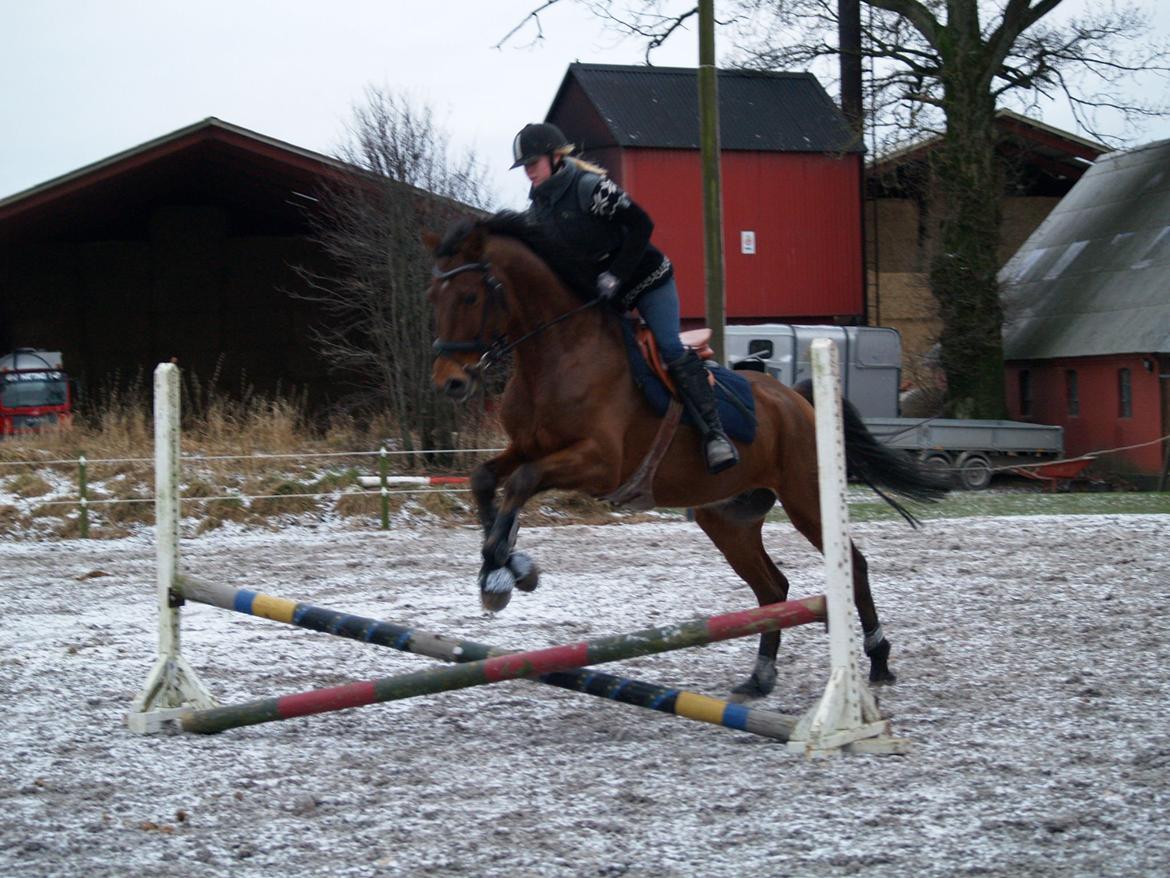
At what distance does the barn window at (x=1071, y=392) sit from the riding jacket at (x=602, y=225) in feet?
70.1

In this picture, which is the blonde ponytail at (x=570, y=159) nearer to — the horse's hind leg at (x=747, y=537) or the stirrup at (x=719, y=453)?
the stirrup at (x=719, y=453)

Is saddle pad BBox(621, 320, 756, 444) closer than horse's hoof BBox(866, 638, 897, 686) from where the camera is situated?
Yes

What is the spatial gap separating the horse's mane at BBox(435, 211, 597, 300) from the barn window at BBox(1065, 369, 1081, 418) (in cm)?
2162

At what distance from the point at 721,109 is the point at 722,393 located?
22002 mm

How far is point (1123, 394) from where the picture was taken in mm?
23328

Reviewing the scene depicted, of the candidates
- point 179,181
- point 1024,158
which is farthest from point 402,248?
point 1024,158

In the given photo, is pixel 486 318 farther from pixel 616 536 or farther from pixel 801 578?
pixel 616 536

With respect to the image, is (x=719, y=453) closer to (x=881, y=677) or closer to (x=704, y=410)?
(x=704, y=410)

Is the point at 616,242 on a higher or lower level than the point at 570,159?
lower

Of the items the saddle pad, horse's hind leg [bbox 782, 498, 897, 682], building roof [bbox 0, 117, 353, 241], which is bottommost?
horse's hind leg [bbox 782, 498, 897, 682]

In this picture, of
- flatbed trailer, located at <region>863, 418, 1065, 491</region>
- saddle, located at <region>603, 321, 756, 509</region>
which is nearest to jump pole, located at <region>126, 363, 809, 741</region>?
saddle, located at <region>603, 321, 756, 509</region>

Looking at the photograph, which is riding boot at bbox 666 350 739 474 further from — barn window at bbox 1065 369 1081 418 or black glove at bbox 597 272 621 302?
→ barn window at bbox 1065 369 1081 418

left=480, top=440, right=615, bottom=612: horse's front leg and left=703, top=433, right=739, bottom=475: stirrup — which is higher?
left=703, top=433, right=739, bottom=475: stirrup

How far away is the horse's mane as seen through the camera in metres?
5.38
